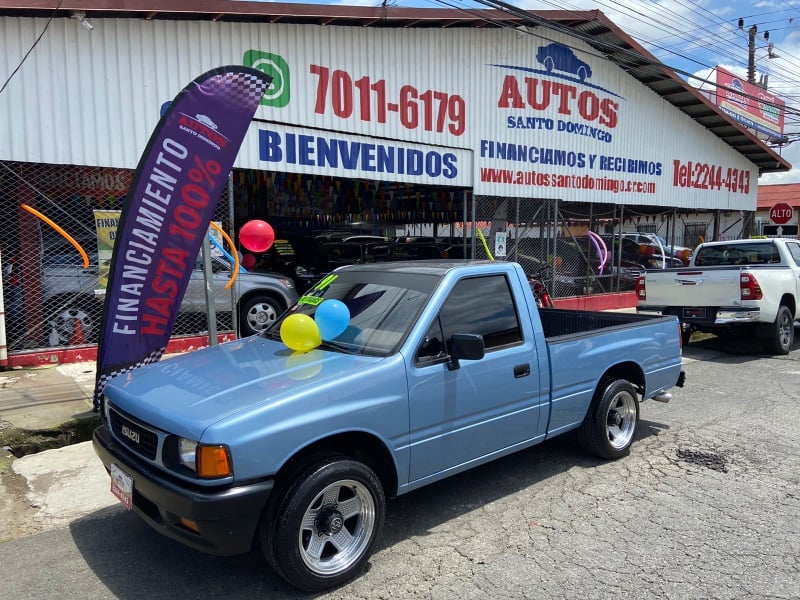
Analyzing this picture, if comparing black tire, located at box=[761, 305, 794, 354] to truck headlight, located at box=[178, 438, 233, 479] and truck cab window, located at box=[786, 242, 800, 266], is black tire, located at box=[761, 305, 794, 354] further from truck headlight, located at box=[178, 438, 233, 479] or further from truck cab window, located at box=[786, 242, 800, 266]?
truck headlight, located at box=[178, 438, 233, 479]

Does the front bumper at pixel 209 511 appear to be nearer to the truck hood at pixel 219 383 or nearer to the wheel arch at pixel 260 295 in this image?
the truck hood at pixel 219 383

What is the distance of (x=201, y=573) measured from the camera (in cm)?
320

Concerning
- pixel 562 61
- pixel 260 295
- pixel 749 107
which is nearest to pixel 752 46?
pixel 749 107

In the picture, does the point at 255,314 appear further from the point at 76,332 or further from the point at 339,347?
the point at 339,347

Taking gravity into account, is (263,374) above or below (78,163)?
below

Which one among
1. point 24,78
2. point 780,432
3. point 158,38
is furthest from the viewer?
point 158,38

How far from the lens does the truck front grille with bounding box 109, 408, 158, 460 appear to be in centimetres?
300

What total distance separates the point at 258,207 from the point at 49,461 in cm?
1233

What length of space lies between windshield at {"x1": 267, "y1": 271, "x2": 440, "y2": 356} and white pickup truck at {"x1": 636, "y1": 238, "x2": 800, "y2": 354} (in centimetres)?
A: 684

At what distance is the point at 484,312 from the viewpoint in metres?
3.92

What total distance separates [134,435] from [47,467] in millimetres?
2271

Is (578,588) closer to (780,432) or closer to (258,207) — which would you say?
(780,432)

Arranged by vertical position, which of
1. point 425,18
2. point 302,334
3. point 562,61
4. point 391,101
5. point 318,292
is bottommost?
point 302,334

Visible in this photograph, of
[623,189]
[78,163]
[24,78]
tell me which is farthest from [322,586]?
[623,189]
